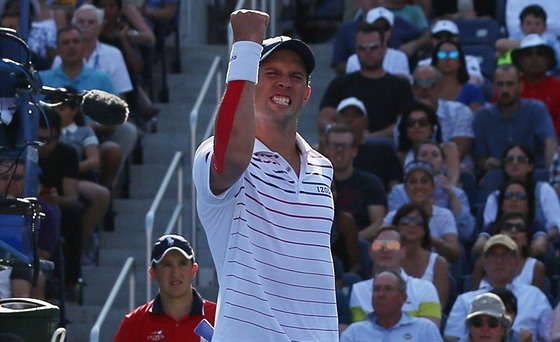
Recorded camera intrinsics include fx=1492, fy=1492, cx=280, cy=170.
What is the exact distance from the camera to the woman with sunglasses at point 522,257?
1054 cm

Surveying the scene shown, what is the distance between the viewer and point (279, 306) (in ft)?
14.8

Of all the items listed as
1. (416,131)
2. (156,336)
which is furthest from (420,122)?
(156,336)

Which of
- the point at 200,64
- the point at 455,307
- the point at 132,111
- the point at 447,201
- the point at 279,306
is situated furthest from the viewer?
the point at 200,64

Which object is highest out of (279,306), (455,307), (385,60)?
(385,60)

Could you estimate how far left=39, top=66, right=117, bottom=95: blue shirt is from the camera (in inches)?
510

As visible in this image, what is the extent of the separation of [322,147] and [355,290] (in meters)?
2.19

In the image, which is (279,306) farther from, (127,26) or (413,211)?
(127,26)

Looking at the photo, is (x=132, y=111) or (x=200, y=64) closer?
(x=132, y=111)

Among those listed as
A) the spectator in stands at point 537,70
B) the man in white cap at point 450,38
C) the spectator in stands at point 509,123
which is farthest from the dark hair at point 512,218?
the man in white cap at point 450,38

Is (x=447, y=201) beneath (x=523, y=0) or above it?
beneath

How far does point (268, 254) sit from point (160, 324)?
369 centimetres

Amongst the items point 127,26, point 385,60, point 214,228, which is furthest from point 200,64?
point 214,228

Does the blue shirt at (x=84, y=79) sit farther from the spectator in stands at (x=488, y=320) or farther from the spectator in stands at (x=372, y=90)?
the spectator in stands at (x=488, y=320)

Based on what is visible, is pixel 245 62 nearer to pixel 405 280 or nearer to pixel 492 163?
pixel 405 280
